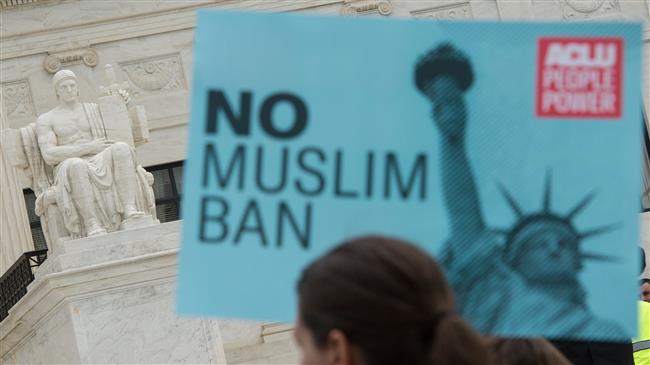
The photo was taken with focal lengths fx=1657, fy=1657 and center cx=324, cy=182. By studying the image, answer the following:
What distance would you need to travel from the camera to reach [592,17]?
797 inches

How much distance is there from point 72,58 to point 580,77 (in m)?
16.8

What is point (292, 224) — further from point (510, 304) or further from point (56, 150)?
point (56, 150)

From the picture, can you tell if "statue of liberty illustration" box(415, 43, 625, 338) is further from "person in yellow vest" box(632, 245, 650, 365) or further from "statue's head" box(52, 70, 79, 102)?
"statue's head" box(52, 70, 79, 102)

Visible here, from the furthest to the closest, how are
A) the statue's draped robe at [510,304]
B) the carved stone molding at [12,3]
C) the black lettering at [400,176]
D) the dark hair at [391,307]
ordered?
1. the carved stone molding at [12,3]
2. the black lettering at [400,176]
3. the statue's draped robe at [510,304]
4. the dark hair at [391,307]

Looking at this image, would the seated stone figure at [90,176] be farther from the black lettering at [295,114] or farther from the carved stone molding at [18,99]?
the black lettering at [295,114]

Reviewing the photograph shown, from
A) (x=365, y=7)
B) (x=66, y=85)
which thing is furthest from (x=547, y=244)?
Answer: (x=365, y=7)

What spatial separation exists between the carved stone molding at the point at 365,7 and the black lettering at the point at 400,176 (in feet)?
55.3

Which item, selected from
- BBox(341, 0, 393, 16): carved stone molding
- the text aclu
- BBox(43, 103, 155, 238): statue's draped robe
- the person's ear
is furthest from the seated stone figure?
the person's ear

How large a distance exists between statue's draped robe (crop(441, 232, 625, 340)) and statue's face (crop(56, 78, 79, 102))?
9.99 meters

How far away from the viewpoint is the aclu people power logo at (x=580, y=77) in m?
3.27

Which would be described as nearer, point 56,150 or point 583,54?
point 583,54

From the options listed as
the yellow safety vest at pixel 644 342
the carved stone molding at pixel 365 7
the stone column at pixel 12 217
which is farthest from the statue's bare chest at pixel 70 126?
the carved stone molding at pixel 365 7

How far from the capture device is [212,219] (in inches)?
126

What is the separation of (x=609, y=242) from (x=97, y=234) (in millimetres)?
8941
